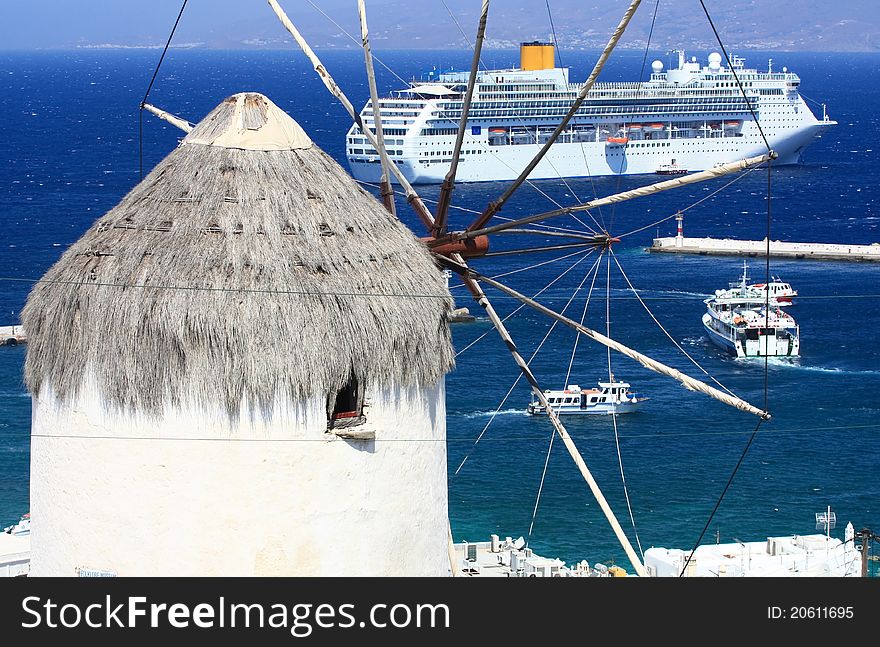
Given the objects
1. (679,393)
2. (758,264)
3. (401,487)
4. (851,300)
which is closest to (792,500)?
(679,393)

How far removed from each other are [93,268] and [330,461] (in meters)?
1.42

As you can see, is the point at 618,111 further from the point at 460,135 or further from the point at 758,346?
the point at 460,135

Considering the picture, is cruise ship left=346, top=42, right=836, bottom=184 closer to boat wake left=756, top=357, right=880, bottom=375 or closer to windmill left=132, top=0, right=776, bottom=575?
boat wake left=756, top=357, right=880, bottom=375

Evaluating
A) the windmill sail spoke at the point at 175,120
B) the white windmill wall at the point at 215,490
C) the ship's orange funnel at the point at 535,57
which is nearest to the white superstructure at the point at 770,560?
the windmill sail spoke at the point at 175,120

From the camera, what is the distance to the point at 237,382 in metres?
7.42

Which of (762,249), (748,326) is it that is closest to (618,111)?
(762,249)

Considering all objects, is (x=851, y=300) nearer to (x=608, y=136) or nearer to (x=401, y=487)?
(x=608, y=136)

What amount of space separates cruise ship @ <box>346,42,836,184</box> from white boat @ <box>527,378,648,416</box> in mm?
65942

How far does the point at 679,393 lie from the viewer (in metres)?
56.2

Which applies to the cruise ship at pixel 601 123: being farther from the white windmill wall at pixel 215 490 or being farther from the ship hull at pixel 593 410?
the white windmill wall at pixel 215 490

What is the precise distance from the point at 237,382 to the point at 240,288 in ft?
1.44

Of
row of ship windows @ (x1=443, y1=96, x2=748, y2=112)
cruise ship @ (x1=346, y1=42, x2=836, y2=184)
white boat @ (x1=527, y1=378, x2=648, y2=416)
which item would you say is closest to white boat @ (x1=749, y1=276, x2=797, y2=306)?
white boat @ (x1=527, y1=378, x2=648, y2=416)

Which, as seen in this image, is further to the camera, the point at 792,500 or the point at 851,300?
the point at 851,300

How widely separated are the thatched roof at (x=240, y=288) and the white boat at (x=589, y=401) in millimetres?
43611
